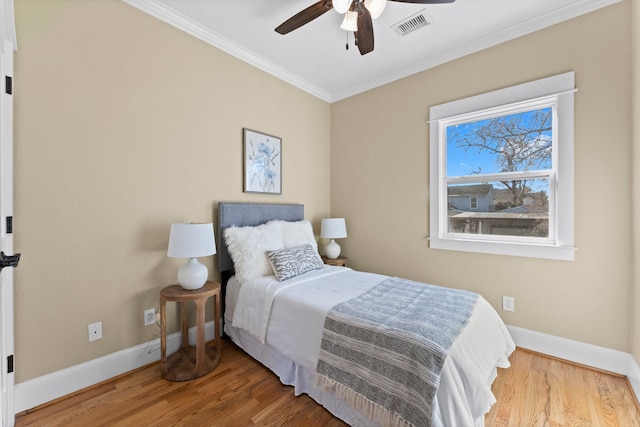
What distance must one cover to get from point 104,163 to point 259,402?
76.2 inches

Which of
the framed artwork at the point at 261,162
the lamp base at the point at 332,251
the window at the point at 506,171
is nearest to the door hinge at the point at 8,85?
the framed artwork at the point at 261,162

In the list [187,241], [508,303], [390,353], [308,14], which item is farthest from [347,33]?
[508,303]

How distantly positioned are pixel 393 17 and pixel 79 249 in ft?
9.60

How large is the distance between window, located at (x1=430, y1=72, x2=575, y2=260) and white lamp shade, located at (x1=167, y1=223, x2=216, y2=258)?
2227 millimetres

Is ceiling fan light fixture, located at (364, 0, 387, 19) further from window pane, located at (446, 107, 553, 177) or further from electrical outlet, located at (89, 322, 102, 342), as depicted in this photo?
electrical outlet, located at (89, 322, 102, 342)

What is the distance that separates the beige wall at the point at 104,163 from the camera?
5.40 ft

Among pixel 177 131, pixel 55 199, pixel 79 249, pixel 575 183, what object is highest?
pixel 177 131

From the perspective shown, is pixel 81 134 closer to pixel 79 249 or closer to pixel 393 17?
pixel 79 249

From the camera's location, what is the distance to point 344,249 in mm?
3625

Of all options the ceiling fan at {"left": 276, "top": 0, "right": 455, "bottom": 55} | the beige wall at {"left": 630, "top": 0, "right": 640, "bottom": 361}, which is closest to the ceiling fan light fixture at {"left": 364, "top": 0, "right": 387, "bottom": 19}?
the ceiling fan at {"left": 276, "top": 0, "right": 455, "bottom": 55}

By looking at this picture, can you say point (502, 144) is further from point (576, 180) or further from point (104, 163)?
point (104, 163)

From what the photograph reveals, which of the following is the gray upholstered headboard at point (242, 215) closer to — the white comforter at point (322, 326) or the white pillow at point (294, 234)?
the white pillow at point (294, 234)

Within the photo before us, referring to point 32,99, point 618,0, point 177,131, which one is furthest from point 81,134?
point 618,0

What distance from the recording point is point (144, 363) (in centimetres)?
207
